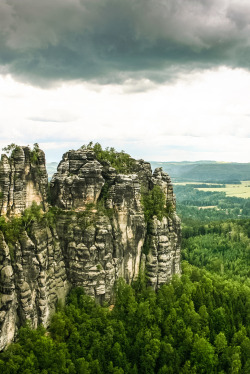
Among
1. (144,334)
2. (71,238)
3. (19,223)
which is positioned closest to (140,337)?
(144,334)

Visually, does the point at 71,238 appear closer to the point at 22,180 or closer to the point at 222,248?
the point at 22,180

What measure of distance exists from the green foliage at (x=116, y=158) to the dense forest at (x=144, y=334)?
29.6 ft

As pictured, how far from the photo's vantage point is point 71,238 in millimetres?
53250

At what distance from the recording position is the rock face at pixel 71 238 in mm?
43750

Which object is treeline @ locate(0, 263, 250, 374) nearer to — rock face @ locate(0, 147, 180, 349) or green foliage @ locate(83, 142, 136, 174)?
rock face @ locate(0, 147, 180, 349)

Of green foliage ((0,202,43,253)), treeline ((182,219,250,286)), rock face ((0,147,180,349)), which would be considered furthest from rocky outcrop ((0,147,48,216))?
treeline ((182,219,250,286))

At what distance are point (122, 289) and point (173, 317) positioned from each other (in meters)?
10.0

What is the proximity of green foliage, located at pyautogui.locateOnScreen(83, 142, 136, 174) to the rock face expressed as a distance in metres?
Answer: 3.23

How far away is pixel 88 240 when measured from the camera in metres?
52.8

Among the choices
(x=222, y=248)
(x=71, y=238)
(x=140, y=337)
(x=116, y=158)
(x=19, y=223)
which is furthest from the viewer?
(x=222, y=248)

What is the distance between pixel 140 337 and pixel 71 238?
18812 mm

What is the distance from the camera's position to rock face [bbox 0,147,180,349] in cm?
4375

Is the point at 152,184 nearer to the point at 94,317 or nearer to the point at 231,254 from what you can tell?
the point at 94,317

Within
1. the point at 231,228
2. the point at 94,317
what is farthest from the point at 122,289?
the point at 231,228
